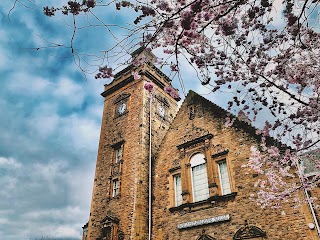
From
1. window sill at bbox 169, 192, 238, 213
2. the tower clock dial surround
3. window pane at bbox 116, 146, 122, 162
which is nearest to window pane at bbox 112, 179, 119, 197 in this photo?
window pane at bbox 116, 146, 122, 162

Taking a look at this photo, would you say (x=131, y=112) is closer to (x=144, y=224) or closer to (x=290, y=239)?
(x=144, y=224)

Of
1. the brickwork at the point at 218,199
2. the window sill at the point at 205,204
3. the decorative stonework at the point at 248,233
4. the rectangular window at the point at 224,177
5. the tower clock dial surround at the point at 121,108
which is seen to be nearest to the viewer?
the brickwork at the point at 218,199

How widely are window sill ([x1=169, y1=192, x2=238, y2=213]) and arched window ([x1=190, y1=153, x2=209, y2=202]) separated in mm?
395

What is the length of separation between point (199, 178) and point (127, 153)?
4998 millimetres

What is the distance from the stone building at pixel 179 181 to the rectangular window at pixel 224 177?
0.05 metres

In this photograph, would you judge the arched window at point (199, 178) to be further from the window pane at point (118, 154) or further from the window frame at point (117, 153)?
the window pane at point (118, 154)

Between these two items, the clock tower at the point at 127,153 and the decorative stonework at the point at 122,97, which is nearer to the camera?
the clock tower at the point at 127,153

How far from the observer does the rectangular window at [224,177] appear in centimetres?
1212

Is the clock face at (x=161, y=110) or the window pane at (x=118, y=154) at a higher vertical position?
the clock face at (x=161, y=110)

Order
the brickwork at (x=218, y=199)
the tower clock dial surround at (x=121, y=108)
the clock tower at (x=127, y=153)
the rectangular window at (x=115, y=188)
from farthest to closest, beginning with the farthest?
the tower clock dial surround at (x=121, y=108)
the rectangular window at (x=115, y=188)
the clock tower at (x=127, y=153)
the brickwork at (x=218, y=199)

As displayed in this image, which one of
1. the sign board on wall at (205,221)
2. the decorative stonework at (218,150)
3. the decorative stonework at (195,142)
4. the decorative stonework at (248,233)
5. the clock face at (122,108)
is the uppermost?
the clock face at (122,108)

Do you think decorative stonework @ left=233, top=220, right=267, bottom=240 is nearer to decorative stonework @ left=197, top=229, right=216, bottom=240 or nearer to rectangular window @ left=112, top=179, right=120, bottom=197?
decorative stonework @ left=197, top=229, right=216, bottom=240

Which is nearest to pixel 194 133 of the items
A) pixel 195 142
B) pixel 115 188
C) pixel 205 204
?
pixel 195 142

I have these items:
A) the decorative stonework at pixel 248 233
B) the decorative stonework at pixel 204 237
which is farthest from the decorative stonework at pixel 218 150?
the decorative stonework at pixel 204 237
